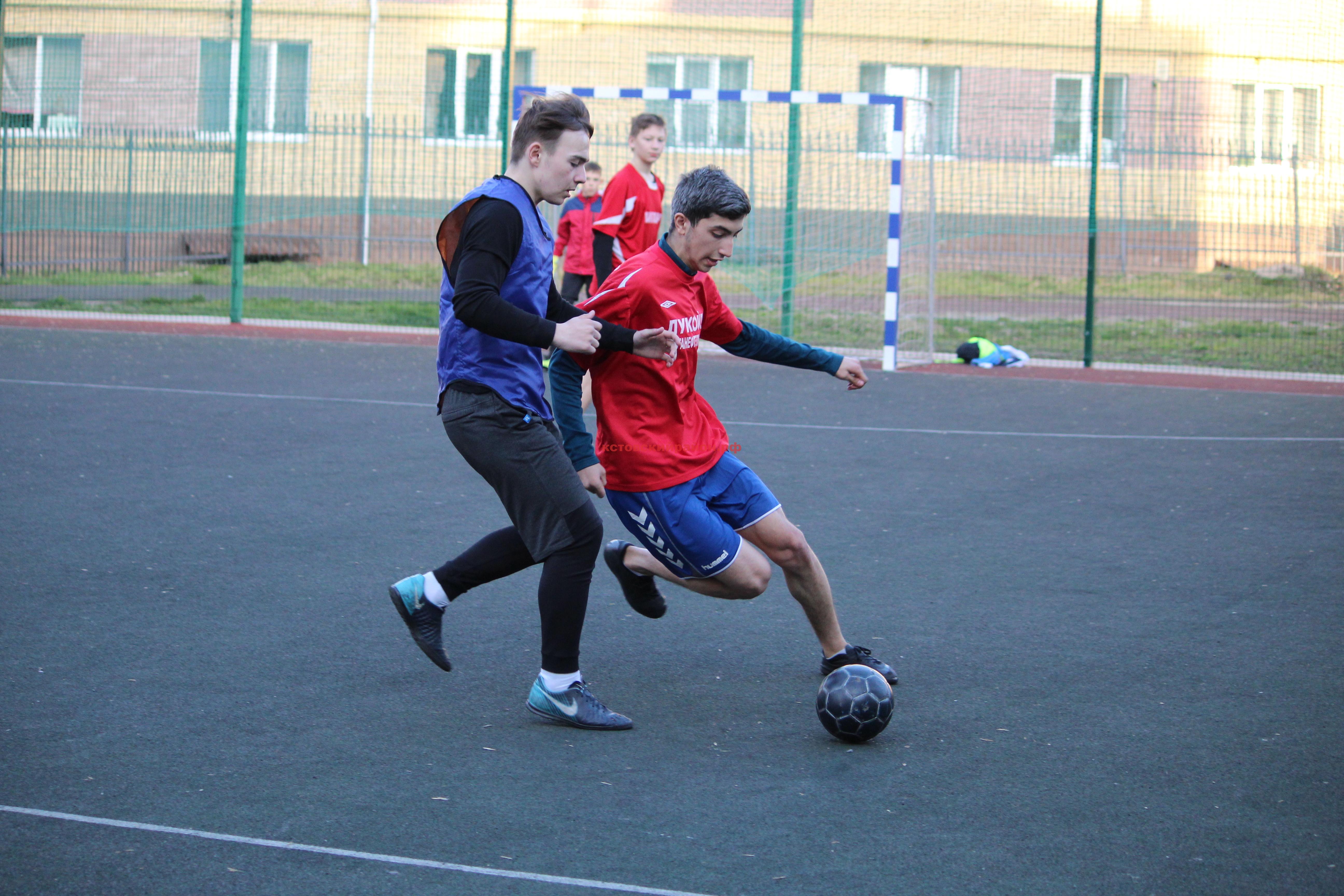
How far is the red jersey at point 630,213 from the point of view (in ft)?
31.6

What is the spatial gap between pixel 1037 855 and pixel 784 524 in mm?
1326

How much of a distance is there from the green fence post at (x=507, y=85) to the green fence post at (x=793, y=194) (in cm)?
304

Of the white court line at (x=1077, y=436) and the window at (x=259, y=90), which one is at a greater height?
the window at (x=259, y=90)

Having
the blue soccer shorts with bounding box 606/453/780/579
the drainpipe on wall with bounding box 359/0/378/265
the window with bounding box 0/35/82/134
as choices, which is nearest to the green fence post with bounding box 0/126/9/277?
the window with bounding box 0/35/82/134

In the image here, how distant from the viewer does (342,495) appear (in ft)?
22.7

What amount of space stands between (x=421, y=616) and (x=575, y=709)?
59 cm

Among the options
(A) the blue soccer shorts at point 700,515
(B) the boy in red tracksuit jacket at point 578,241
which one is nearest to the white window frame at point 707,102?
(B) the boy in red tracksuit jacket at point 578,241

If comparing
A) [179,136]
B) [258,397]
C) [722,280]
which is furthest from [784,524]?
[179,136]

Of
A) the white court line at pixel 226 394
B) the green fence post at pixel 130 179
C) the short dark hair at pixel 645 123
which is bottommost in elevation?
the white court line at pixel 226 394

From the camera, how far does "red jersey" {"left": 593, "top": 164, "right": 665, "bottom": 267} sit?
31.6 feet

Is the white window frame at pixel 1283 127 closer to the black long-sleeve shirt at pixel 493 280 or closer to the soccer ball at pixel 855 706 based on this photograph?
the soccer ball at pixel 855 706

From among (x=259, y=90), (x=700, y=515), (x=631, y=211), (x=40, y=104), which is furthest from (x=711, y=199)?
(x=40, y=104)

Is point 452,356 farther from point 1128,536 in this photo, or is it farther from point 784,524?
point 1128,536

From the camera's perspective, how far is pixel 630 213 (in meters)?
9.70
